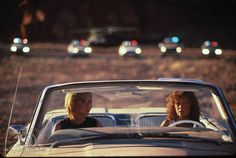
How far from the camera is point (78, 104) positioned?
4.55 m

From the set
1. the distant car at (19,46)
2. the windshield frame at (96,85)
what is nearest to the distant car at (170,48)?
the distant car at (19,46)

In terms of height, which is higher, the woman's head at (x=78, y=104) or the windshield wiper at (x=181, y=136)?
the woman's head at (x=78, y=104)

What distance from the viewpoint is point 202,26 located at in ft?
239

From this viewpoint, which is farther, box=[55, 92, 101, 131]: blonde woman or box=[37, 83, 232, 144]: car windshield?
box=[55, 92, 101, 131]: blonde woman

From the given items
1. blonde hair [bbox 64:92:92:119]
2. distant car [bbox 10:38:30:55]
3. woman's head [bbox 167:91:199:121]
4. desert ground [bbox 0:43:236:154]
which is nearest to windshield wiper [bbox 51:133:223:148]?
blonde hair [bbox 64:92:92:119]

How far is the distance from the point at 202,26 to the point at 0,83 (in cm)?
5306

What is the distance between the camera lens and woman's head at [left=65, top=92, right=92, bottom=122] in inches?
177

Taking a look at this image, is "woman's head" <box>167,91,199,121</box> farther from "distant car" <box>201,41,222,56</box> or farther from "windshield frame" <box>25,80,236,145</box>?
"distant car" <box>201,41,222,56</box>

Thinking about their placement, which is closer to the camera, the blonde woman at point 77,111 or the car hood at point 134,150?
the car hood at point 134,150

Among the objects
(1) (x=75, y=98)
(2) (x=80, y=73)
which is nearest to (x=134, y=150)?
(1) (x=75, y=98)

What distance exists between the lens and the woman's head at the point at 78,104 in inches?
177

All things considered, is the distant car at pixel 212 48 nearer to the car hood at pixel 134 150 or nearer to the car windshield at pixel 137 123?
the car windshield at pixel 137 123

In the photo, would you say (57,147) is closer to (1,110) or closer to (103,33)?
(1,110)

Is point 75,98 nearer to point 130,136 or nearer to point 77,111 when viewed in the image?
point 77,111
